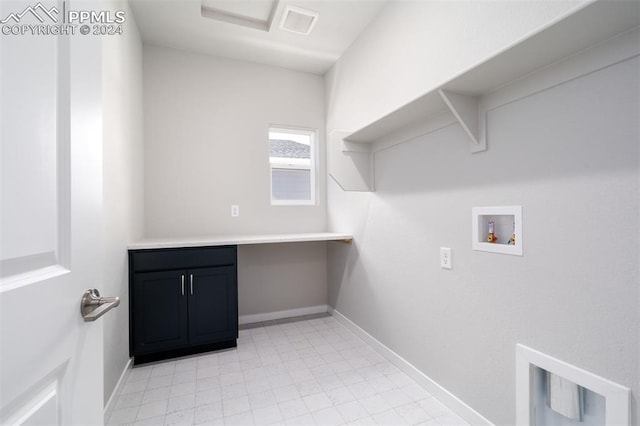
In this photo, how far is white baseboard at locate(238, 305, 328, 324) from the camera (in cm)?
302

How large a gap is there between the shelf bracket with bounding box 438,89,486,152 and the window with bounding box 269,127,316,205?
6.79ft

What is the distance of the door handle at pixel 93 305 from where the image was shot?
649 mm

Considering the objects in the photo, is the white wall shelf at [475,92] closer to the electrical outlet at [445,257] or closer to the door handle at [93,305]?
the electrical outlet at [445,257]

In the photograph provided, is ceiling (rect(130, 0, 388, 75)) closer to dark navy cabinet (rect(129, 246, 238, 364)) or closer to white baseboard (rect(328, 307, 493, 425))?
dark navy cabinet (rect(129, 246, 238, 364))

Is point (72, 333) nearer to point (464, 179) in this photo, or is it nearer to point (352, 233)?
point (464, 179)

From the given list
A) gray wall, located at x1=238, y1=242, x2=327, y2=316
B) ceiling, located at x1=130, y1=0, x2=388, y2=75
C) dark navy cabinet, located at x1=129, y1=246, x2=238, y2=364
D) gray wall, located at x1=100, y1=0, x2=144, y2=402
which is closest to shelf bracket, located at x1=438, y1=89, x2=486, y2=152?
ceiling, located at x1=130, y1=0, x2=388, y2=75

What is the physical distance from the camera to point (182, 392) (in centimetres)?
185

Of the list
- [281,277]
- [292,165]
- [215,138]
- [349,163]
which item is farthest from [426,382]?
[215,138]

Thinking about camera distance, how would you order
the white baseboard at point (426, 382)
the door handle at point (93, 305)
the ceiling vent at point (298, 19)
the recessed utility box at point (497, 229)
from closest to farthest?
the door handle at point (93, 305) < the recessed utility box at point (497, 229) < the white baseboard at point (426, 382) < the ceiling vent at point (298, 19)

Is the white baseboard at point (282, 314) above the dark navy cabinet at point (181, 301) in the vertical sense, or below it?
below

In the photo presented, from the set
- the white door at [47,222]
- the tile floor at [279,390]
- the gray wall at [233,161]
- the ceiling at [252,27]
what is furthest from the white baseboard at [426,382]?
the ceiling at [252,27]

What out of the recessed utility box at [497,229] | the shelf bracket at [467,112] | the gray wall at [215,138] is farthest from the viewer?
the gray wall at [215,138]

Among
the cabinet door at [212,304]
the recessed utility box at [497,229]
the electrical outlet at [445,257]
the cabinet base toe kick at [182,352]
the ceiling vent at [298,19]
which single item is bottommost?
the cabinet base toe kick at [182,352]

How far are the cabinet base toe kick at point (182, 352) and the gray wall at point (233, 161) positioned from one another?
1.82 ft
